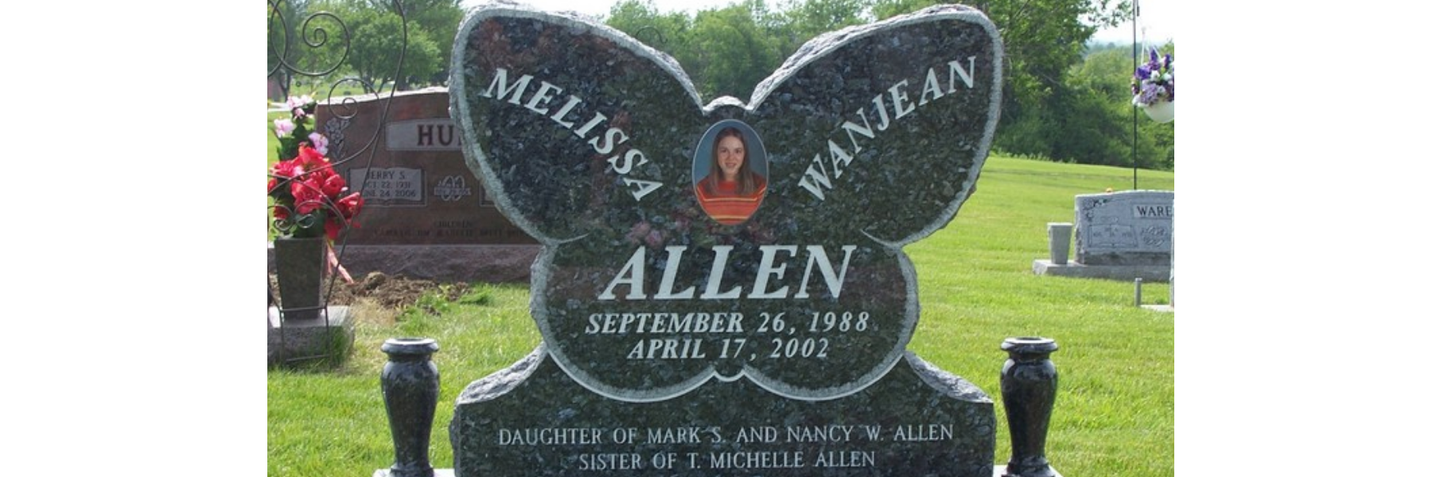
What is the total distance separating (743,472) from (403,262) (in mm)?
6204

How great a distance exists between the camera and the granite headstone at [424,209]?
1083cm

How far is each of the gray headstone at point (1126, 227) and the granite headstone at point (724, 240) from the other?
7.77 meters

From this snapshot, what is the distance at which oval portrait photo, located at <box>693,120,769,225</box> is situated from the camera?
5043mm

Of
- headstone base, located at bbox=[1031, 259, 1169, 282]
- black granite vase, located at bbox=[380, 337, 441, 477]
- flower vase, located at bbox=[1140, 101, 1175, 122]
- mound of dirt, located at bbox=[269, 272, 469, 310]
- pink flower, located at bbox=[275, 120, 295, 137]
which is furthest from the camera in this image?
headstone base, located at bbox=[1031, 259, 1169, 282]

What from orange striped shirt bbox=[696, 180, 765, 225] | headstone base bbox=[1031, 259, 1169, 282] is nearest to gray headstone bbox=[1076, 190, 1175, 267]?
headstone base bbox=[1031, 259, 1169, 282]

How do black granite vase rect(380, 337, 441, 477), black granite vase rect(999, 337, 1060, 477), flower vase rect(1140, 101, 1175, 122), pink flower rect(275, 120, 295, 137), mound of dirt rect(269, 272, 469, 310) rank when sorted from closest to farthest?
1. black granite vase rect(380, 337, 441, 477)
2. black granite vase rect(999, 337, 1060, 477)
3. pink flower rect(275, 120, 295, 137)
4. mound of dirt rect(269, 272, 469, 310)
5. flower vase rect(1140, 101, 1175, 122)

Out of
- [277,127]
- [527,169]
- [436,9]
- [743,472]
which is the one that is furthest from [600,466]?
[436,9]

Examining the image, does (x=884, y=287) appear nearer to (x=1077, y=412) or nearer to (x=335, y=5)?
(x=1077, y=412)

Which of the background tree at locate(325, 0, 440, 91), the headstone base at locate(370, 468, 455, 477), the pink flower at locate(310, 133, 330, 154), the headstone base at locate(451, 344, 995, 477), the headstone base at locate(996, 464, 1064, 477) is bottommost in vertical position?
the headstone base at locate(996, 464, 1064, 477)

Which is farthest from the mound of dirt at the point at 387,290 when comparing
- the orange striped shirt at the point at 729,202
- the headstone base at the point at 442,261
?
the orange striped shirt at the point at 729,202

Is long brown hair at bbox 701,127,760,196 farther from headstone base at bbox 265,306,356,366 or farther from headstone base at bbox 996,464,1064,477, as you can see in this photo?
headstone base at bbox 265,306,356,366

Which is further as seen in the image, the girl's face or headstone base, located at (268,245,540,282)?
headstone base, located at (268,245,540,282)

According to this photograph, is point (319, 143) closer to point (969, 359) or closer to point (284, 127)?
point (284, 127)

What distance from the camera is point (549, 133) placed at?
16.4 feet
